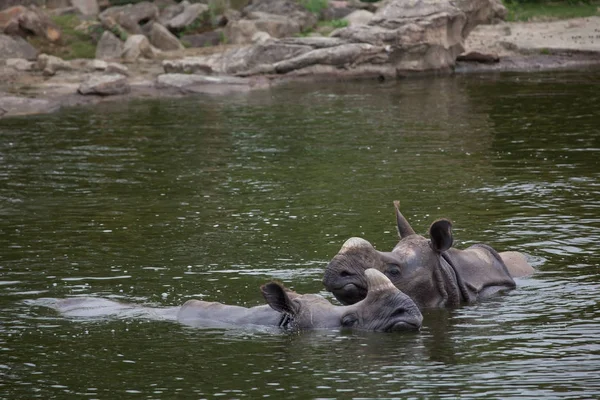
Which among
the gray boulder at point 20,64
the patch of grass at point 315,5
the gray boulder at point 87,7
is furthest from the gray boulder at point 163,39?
the patch of grass at point 315,5

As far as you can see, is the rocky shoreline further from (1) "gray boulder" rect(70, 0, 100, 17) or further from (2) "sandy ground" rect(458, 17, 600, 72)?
(1) "gray boulder" rect(70, 0, 100, 17)

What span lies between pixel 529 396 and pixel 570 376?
0.64m

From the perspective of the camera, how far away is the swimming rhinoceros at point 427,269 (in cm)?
1108

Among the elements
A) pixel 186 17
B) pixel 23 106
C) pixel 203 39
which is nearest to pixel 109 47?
pixel 203 39

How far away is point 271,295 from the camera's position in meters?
10.7

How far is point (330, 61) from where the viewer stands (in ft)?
112

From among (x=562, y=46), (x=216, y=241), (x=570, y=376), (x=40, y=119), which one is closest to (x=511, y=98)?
(x=562, y=46)

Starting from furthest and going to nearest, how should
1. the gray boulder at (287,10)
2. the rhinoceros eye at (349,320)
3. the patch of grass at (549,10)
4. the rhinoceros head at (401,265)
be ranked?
the gray boulder at (287,10) < the patch of grass at (549,10) < the rhinoceros head at (401,265) < the rhinoceros eye at (349,320)

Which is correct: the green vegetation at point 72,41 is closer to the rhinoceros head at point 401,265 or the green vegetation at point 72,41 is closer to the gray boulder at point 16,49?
the gray boulder at point 16,49

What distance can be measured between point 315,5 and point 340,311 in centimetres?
3165

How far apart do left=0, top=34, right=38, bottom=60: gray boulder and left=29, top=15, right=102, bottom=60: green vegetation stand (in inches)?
27.5

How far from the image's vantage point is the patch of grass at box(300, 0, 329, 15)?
41.7 m

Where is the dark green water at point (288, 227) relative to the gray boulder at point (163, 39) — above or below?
below

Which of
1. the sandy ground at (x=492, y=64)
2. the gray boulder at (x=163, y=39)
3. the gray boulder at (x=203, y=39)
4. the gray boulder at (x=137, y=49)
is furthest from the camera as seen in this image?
the gray boulder at (x=203, y=39)
